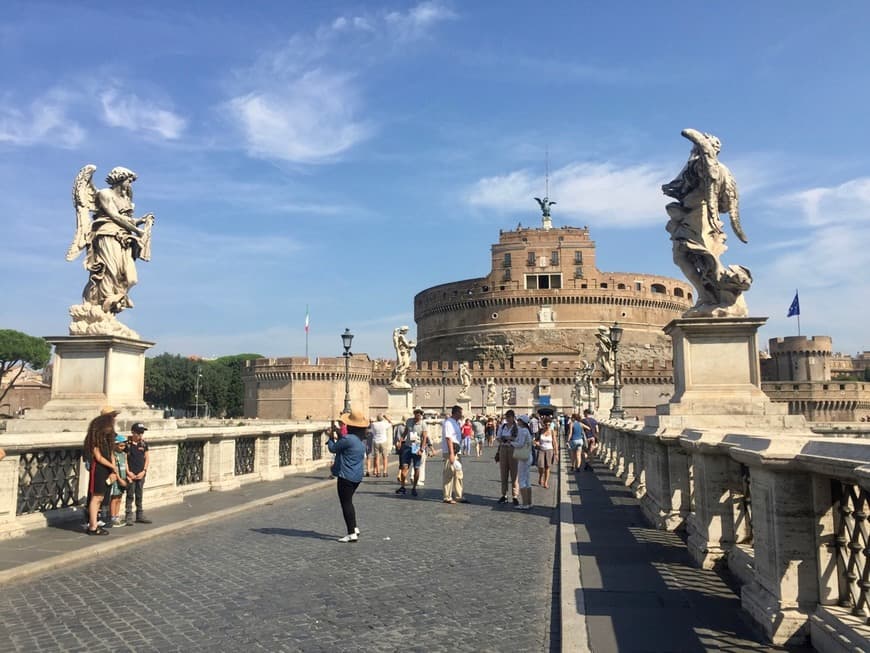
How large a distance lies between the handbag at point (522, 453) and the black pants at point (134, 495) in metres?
5.44

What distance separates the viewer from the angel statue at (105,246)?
10.0 metres

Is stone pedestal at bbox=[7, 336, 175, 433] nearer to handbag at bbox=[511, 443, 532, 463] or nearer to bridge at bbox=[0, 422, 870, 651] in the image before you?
bridge at bbox=[0, 422, 870, 651]

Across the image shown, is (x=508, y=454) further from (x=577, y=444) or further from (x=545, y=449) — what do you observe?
(x=577, y=444)

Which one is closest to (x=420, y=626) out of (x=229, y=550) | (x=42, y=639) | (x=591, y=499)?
(x=42, y=639)

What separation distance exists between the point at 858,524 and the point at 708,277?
5.13 meters

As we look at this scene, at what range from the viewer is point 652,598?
507cm

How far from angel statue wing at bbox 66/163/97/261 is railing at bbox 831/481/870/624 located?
968 centimetres

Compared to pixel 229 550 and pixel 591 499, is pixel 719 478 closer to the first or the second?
pixel 229 550

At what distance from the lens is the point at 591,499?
11.4 meters

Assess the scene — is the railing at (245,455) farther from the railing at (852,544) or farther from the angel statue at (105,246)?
the railing at (852,544)

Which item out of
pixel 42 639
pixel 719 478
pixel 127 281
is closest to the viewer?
pixel 42 639

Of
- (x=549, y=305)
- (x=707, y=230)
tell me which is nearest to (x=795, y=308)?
(x=549, y=305)

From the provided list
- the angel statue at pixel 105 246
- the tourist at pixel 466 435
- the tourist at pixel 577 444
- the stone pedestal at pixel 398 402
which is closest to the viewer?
the angel statue at pixel 105 246

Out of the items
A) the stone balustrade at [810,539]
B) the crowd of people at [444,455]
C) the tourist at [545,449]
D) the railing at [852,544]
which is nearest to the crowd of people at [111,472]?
the crowd of people at [444,455]
